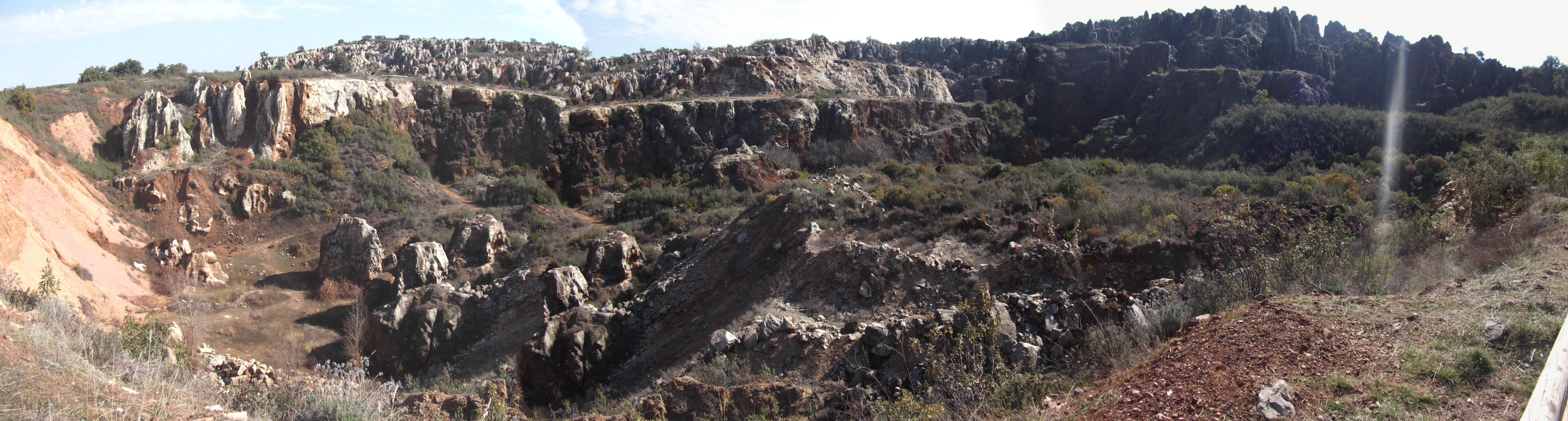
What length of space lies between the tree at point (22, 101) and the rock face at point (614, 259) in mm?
20515

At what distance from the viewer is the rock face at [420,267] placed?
18062 mm

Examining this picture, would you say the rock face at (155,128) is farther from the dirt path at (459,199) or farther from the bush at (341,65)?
the bush at (341,65)

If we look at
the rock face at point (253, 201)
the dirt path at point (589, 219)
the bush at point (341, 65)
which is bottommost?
the dirt path at point (589, 219)

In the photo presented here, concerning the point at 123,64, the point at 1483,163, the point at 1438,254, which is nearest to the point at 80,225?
the point at 123,64

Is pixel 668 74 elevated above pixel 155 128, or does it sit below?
above

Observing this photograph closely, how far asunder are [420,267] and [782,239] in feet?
33.2

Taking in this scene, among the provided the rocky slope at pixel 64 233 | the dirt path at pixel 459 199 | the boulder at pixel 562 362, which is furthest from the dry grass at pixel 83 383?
the dirt path at pixel 459 199

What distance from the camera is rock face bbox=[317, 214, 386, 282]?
63.1 ft

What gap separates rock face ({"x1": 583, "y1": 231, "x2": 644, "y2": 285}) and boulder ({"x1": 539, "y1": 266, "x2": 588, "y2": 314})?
1.03 metres

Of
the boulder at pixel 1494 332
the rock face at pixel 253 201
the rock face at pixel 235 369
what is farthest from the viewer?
the rock face at pixel 253 201

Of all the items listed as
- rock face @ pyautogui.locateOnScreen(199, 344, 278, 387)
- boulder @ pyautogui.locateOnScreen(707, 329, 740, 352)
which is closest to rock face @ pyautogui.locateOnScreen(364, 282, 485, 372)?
rock face @ pyautogui.locateOnScreen(199, 344, 278, 387)

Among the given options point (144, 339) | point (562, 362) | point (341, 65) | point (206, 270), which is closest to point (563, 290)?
point (562, 362)

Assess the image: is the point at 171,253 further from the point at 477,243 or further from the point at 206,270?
the point at 477,243

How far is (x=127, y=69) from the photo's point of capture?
35594 mm
